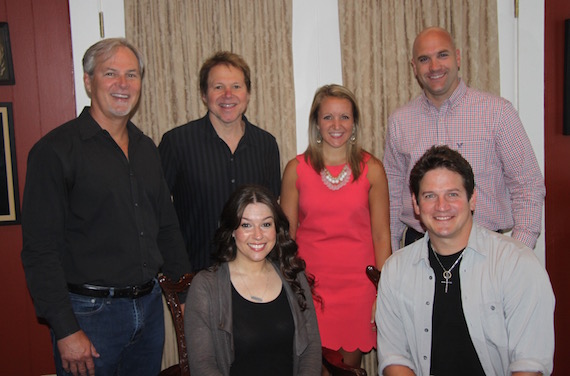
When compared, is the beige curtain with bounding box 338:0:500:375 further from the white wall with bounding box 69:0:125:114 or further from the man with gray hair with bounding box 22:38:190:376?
the man with gray hair with bounding box 22:38:190:376

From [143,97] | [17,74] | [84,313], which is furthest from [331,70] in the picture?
[84,313]

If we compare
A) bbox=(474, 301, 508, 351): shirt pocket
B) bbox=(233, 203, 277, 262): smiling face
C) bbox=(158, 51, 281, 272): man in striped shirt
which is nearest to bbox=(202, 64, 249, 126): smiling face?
bbox=(158, 51, 281, 272): man in striped shirt

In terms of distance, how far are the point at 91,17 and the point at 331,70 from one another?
1627mm

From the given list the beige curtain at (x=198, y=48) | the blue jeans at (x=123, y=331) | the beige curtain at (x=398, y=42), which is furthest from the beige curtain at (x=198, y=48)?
the blue jeans at (x=123, y=331)

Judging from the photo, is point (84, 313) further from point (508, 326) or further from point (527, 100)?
point (527, 100)

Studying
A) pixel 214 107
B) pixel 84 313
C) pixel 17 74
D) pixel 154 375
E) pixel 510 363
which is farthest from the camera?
pixel 17 74

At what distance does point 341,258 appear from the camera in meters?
2.96

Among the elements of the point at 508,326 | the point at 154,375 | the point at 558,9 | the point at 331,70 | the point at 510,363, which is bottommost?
the point at 154,375

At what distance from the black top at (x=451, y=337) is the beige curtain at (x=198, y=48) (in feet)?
6.22

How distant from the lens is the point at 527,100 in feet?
12.3

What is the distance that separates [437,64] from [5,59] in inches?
105

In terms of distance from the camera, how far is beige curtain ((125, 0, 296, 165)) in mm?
3514

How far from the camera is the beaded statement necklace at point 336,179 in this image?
2.96 metres

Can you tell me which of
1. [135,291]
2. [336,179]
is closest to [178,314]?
[135,291]
